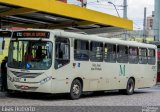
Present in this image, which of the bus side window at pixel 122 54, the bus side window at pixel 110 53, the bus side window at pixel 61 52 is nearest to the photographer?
the bus side window at pixel 61 52

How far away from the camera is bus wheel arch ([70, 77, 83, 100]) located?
18.1 m

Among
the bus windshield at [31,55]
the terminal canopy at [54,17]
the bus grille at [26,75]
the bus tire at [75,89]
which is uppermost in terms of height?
the terminal canopy at [54,17]

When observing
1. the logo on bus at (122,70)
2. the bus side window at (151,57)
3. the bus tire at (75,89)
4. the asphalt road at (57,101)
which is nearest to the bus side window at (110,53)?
the logo on bus at (122,70)

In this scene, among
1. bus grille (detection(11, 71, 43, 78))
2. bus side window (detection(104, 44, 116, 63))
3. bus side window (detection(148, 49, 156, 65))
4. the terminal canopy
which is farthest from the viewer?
bus side window (detection(148, 49, 156, 65))

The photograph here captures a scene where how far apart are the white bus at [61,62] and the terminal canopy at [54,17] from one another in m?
2.33

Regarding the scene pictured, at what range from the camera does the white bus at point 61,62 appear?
16953mm

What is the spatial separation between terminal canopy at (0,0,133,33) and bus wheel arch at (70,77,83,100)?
13.2 feet

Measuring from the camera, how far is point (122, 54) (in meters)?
22.2

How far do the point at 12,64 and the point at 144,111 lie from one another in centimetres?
596

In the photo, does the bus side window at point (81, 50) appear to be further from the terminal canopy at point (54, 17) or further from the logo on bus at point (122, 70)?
the logo on bus at point (122, 70)

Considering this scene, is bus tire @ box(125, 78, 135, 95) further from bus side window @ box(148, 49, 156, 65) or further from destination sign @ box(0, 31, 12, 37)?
destination sign @ box(0, 31, 12, 37)

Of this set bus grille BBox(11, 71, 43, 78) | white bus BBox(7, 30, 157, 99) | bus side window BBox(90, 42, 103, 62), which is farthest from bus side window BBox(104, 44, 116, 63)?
bus grille BBox(11, 71, 43, 78)

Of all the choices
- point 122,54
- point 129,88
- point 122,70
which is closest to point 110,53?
point 122,54

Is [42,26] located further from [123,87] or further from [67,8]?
[123,87]
